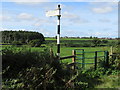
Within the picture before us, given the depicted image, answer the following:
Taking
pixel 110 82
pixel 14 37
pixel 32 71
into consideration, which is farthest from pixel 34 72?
pixel 14 37

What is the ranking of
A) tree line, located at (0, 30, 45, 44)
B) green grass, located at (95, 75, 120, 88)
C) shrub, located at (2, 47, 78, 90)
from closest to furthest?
shrub, located at (2, 47, 78, 90) → green grass, located at (95, 75, 120, 88) → tree line, located at (0, 30, 45, 44)

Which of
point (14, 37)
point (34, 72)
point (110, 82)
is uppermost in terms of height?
point (14, 37)

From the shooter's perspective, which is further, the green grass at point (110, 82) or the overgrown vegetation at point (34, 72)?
the green grass at point (110, 82)

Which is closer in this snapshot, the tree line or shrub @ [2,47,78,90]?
shrub @ [2,47,78,90]

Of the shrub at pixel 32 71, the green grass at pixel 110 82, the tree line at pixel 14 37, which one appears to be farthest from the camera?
the tree line at pixel 14 37

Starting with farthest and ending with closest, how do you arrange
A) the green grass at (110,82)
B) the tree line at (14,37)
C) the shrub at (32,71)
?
the tree line at (14,37) → the green grass at (110,82) → the shrub at (32,71)

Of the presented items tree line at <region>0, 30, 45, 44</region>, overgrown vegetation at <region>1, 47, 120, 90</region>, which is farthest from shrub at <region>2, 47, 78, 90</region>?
tree line at <region>0, 30, 45, 44</region>

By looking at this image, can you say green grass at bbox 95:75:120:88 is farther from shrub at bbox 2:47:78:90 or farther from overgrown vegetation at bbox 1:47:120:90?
shrub at bbox 2:47:78:90

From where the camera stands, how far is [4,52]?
5.06 meters

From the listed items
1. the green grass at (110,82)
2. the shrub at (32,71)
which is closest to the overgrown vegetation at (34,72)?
the shrub at (32,71)

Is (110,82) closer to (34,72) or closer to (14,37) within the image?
(34,72)

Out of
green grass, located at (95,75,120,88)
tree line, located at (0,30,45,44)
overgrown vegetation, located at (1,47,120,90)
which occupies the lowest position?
green grass, located at (95,75,120,88)

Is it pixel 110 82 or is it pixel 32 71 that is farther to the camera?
pixel 110 82

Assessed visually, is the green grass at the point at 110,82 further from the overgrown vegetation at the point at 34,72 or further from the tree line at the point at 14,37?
the tree line at the point at 14,37
